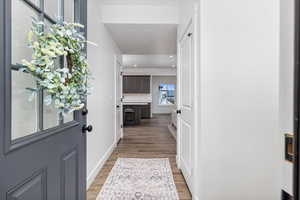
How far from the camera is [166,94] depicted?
12586mm

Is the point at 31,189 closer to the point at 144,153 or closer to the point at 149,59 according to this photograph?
the point at 144,153

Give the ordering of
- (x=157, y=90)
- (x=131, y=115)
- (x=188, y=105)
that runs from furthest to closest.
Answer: (x=157, y=90)
(x=131, y=115)
(x=188, y=105)

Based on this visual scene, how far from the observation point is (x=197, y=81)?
1.94 m

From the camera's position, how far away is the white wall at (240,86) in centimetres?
180

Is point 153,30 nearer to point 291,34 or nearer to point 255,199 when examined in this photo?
point 255,199

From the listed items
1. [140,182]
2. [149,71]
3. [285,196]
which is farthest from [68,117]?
[149,71]

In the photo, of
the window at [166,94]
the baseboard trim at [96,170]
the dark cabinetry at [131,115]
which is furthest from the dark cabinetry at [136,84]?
the baseboard trim at [96,170]

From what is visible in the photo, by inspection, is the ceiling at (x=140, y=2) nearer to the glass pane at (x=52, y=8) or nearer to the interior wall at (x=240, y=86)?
the interior wall at (x=240, y=86)

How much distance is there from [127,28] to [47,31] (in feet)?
8.56

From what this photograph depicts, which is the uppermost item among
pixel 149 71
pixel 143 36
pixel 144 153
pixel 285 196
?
pixel 149 71

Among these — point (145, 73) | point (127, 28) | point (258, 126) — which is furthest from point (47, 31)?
point (145, 73)

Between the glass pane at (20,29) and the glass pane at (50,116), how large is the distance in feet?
0.85

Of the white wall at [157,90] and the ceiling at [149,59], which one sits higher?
the ceiling at [149,59]

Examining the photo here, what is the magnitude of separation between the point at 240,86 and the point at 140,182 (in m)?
1.68
